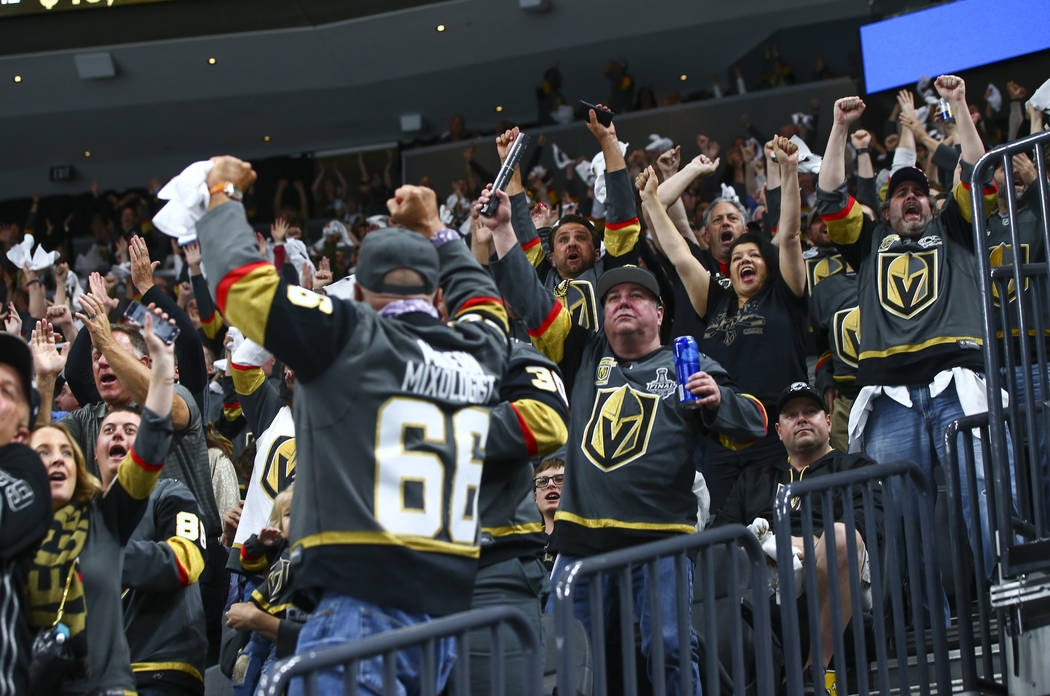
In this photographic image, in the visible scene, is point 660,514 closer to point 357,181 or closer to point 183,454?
point 183,454

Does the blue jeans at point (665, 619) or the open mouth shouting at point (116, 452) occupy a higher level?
the open mouth shouting at point (116, 452)

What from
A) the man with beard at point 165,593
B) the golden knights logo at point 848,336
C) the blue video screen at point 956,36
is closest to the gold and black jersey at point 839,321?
the golden knights logo at point 848,336

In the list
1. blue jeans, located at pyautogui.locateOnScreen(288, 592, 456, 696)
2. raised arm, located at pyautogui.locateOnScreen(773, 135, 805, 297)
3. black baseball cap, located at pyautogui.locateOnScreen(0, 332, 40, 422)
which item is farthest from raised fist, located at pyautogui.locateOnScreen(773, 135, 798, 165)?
black baseball cap, located at pyautogui.locateOnScreen(0, 332, 40, 422)

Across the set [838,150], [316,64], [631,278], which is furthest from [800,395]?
[316,64]

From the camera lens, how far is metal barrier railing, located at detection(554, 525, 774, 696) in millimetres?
2938

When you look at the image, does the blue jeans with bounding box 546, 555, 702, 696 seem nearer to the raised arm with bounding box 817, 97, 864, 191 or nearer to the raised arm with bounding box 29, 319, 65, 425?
the raised arm with bounding box 29, 319, 65, 425

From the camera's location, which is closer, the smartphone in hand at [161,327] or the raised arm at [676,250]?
the smartphone in hand at [161,327]

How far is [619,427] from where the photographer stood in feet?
13.8

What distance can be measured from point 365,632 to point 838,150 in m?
3.56

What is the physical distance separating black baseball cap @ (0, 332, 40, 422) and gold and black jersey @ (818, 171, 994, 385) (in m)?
3.36

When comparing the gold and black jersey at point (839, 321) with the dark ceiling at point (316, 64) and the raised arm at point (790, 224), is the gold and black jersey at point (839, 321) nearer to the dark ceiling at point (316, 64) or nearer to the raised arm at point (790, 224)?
the raised arm at point (790, 224)

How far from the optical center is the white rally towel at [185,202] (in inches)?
109

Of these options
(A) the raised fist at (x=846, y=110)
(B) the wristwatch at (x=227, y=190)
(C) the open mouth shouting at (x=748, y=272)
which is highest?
(A) the raised fist at (x=846, y=110)

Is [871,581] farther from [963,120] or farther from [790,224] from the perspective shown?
[963,120]
